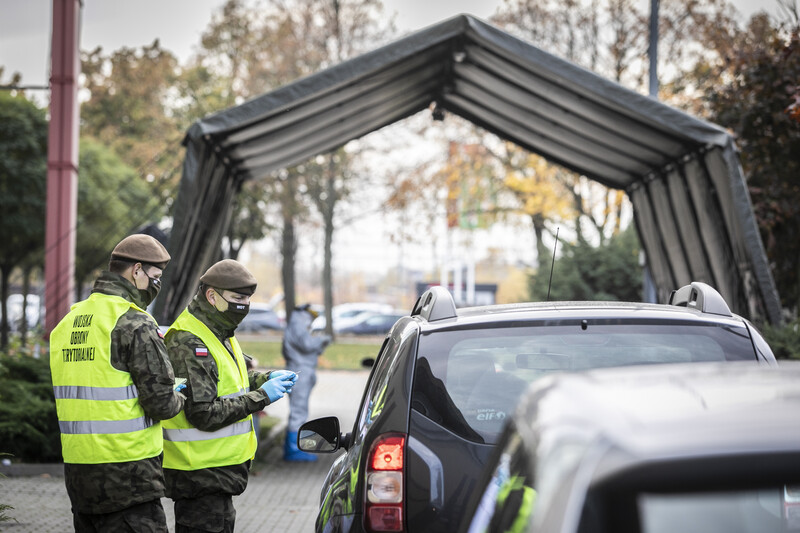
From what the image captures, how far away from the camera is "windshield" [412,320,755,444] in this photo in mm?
3500

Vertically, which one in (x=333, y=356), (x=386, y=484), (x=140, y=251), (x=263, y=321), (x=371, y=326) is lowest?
(x=333, y=356)

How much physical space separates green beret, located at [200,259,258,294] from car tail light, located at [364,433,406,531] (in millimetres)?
1645

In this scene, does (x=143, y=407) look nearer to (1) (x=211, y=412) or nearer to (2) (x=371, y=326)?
(1) (x=211, y=412)

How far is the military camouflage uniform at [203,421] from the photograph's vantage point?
4523mm

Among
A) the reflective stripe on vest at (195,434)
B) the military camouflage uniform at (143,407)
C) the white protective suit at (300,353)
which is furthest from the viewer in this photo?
the white protective suit at (300,353)

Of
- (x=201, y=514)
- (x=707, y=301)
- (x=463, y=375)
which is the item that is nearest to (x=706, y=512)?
(x=463, y=375)

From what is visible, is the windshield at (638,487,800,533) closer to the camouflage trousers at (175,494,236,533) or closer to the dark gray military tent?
the camouflage trousers at (175,494,236,533)

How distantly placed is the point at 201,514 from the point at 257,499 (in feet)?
15.8

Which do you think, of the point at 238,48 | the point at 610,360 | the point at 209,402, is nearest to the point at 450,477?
the point at 610,360

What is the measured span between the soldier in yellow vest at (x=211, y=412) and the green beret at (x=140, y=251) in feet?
0.89

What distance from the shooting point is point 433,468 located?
3.29m

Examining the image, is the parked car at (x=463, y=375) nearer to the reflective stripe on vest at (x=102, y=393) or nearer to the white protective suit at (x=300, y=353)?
the reflective stripe on vest at (x=102, y=393)

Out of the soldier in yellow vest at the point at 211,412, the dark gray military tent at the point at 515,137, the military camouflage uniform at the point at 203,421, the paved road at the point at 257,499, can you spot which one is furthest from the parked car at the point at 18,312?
the military camouflage uniform at the point at 203,421

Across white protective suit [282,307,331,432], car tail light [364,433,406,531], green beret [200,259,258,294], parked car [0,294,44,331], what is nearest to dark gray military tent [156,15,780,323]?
white protective suit [282,307,331,432]
